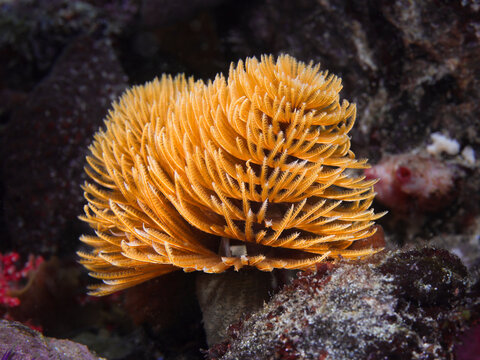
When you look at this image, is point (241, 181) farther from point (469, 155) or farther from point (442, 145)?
point (469, 155)

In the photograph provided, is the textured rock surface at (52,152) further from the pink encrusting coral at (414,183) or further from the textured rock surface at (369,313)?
the pink encrusting coral at (414,183)

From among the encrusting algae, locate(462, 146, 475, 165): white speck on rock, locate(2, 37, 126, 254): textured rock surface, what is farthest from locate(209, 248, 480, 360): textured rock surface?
locate(2, 37, 126, 254): textured rock surface

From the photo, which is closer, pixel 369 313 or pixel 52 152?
pixel 369 313

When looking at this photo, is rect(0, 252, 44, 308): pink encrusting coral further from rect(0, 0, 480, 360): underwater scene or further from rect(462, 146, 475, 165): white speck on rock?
rect(462, 146, 475, 165): white speck on rock

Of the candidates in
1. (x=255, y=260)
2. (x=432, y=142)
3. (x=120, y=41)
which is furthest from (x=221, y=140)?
(x=120, y=41)

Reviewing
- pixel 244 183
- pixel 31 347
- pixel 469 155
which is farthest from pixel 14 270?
pixel 469 155

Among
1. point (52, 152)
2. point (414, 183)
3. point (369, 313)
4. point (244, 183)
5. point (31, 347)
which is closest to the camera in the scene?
point (369, 313)

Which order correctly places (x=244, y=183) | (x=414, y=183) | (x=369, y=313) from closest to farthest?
(x=369, y=313) → (x=244, y=183) → (x=414, y=183)
